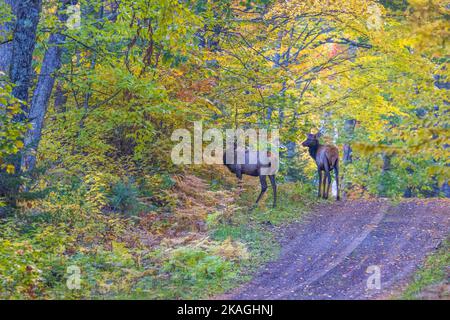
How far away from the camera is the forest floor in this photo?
31.6 ft

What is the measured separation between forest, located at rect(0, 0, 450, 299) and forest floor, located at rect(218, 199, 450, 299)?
1.78 ft

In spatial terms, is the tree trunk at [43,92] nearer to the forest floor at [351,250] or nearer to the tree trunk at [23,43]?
the tree trunk at [23,43]

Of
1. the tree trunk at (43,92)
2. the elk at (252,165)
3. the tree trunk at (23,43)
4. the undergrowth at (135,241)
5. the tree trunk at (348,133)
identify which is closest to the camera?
the undergrowth at (135,241)

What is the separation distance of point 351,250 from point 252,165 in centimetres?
562

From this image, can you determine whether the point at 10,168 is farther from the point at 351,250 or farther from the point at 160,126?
the point at 160,126

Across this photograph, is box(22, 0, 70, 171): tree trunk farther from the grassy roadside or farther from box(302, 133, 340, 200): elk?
the grassy roadside

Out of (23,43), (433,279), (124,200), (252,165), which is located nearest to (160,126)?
(252,165)

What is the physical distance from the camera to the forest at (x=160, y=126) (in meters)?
9.83

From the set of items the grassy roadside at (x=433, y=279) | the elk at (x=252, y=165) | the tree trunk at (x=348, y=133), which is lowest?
the grassy roadside at (x=433, y=279)

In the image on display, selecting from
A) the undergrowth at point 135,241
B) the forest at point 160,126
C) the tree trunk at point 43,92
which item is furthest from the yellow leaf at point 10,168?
the tree trunk at point 43,92

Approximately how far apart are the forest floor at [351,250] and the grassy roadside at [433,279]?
0.09 meters

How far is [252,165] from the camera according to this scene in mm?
17312
